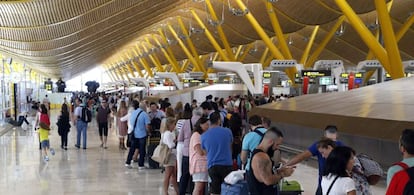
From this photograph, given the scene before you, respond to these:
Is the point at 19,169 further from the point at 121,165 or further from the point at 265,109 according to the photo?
the point at 265,109

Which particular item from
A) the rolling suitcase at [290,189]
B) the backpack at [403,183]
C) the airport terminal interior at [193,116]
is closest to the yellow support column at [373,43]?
the airport terminal interior at [193,116]

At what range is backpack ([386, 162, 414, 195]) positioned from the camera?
379 centimetres

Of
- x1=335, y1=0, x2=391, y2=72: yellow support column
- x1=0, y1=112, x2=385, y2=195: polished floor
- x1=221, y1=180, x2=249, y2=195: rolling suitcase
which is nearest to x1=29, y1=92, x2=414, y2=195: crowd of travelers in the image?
x1=221, y1=180, x2=249, y2=195: rolling suitcase

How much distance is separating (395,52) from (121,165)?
11.4 meters

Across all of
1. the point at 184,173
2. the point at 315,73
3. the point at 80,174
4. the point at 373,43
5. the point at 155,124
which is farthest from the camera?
the point at 315,73

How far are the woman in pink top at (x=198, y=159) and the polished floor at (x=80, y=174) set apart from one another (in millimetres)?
2074

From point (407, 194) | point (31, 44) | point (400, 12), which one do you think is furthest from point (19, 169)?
point (400, 12)

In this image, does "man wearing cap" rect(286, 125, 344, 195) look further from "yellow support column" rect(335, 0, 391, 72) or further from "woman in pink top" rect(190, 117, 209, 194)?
"yellow support column" rect(335, 0, 391, 72)

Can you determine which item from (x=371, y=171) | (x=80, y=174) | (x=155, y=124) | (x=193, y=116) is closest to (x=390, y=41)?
(x=155, y=124)

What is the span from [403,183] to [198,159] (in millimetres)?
4166

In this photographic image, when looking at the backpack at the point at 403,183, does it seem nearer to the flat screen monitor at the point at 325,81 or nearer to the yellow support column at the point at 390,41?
the yellow support column at the point at 390,41

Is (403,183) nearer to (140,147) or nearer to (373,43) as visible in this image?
(140,147)

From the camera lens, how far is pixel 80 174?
12055mm

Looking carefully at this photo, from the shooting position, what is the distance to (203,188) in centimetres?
797
